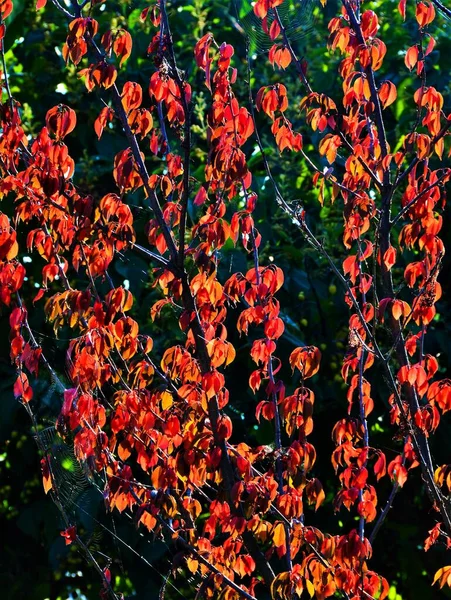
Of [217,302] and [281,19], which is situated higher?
[281,19]

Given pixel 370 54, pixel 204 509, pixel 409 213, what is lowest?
pixel 204 509

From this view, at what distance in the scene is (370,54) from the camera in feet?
7.77

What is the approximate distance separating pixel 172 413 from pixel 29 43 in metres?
2.60

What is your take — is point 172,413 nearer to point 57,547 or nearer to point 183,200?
point 183,200

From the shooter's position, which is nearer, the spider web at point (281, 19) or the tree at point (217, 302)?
the tree at point (217, 302)

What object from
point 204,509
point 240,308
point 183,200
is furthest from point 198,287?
point 204,509

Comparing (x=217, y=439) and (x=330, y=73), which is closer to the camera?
(x=217, y=439)

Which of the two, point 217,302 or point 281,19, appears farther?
point 281,19

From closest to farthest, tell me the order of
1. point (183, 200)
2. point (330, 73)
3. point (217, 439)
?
1. point (183, 200)
2. point (217, 439)
3. point (330, 73)

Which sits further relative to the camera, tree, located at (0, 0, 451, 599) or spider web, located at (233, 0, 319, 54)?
spider web, located at (233, 0, 319, 54)

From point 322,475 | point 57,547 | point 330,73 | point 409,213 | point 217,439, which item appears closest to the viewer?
point 217,439

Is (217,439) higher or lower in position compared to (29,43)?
lower

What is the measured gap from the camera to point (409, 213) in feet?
8.19

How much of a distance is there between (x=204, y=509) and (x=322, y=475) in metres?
0.54
